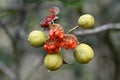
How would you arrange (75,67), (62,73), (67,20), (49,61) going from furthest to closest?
(62,73) < (75,67) < (67,20) < (49,61)

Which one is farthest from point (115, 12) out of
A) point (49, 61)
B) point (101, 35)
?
point (49, 61)

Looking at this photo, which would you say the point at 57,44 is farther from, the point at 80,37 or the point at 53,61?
the point at 80,37

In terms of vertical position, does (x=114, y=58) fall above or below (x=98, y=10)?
below

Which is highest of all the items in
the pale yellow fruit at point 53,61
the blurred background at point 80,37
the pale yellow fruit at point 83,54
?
the pale yellow fruit at point 83,54

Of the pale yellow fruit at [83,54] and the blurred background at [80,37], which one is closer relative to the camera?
the pale yellow fruit at [83,54]

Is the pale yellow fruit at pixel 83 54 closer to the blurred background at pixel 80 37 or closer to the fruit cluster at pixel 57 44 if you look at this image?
the fruit cluster at pixel 57 44

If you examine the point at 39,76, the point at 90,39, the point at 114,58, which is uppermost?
the point at 90,39

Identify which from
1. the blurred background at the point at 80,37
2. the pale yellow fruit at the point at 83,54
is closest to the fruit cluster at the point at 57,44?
the pale yellow fruit at the point at 83,54

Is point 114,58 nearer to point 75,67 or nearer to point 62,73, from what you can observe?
point 75,67
